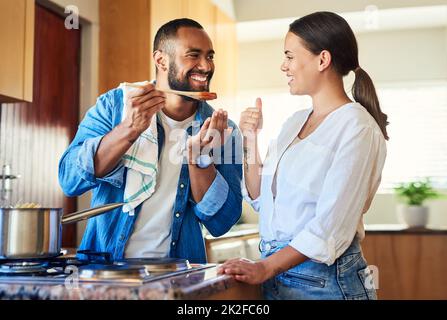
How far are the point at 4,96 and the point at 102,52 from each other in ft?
2.29

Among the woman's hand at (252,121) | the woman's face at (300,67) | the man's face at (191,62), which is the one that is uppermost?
the man's face at (191,62)

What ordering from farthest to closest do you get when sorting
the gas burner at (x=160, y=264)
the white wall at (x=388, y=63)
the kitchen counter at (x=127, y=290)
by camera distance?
the white wall at (x=388, y=63) → the gas burner at (x=160, y=264) → the kitchen counter at (x=127, y=290)

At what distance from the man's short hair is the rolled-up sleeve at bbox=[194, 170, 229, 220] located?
0.36 meters

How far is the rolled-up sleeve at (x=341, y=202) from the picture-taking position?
3.19ft

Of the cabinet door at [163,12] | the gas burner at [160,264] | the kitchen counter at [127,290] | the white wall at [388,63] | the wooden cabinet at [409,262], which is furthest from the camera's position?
the white wall at [388,63]

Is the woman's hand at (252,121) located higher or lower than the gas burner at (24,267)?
higher

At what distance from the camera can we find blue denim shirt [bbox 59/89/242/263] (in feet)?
4.10

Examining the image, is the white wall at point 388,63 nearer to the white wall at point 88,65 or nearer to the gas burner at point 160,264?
the white wall at point 88,65

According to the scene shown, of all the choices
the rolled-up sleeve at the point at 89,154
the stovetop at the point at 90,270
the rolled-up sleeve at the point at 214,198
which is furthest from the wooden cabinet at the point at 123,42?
the stovetop at the point at 90,270

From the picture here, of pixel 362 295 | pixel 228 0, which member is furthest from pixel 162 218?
pixel 228 0

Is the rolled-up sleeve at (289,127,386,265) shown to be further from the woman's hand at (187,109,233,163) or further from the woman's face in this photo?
the woman's hand at (187,109,233,163)

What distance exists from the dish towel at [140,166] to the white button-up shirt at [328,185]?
11.1 inches

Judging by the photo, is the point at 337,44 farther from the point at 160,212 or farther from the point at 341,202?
the point at 160,212

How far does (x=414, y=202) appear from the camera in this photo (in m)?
2.71
